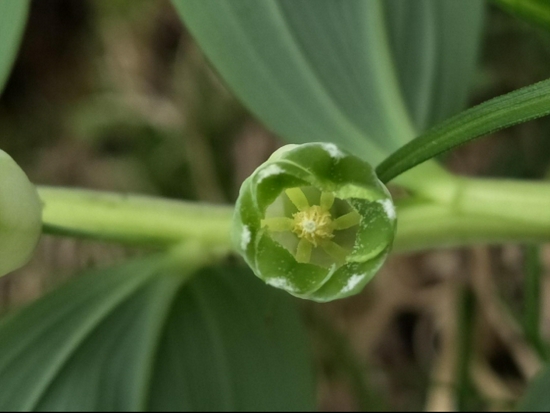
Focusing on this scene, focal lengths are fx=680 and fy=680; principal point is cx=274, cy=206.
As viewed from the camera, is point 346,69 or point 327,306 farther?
point 327,306

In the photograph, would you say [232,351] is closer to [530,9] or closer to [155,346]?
[155,346]

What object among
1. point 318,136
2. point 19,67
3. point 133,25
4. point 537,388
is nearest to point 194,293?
point 318,136

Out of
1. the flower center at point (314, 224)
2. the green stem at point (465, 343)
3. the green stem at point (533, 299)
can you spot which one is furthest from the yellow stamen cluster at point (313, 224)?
the green stem at point (465, 343)

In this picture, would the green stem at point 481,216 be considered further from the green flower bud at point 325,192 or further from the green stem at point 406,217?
the green flower bud at point 325,192

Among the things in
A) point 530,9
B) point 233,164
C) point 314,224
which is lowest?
point 314,224

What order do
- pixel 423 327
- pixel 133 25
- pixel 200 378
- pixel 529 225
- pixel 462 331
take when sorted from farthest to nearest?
pixel 133 25
pixel 423 327
pixel 462 331
pixel 200 378
pixel 529 225

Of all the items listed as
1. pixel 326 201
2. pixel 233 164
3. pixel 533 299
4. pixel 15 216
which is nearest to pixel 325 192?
pixel 326 201

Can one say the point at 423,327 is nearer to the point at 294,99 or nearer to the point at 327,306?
the point at 327,306
